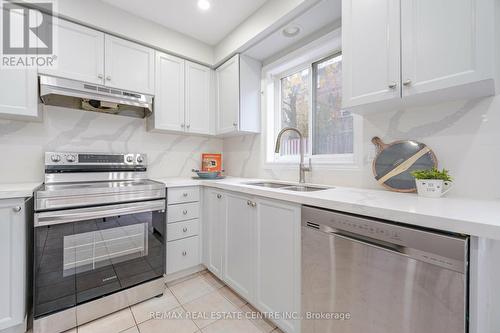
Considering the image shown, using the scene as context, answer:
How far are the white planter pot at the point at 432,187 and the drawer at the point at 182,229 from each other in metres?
1.78

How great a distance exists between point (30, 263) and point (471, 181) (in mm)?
2798

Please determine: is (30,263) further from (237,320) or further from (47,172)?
(237,320)

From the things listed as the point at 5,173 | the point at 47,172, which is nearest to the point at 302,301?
the point at 47,172

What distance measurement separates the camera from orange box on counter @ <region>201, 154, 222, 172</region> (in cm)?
268

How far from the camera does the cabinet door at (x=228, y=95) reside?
2.28m

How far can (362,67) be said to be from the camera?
125 centimetres

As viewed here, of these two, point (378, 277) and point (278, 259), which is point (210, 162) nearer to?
point (278, 259)

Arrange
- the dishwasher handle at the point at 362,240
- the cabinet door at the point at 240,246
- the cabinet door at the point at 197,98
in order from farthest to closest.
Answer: the cabinet door at the point at 197,98, the cabinet door at the point at 240,246, the dishwasher handle at the point at 362,240

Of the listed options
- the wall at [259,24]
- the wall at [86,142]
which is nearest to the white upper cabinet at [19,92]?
the wall at [86,142]

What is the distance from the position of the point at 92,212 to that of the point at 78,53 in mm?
1354

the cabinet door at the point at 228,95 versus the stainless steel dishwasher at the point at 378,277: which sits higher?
the cabinet door at the point at 228,95

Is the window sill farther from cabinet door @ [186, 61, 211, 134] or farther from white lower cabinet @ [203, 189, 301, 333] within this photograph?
cabinet door @ [186, 61, 211, 134]

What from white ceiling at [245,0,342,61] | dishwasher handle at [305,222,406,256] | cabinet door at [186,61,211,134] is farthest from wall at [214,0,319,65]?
dishwasher handle at [305,222,406,256]

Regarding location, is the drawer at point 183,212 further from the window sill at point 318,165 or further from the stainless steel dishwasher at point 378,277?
the stainless steel dishwasher at point 378,277
